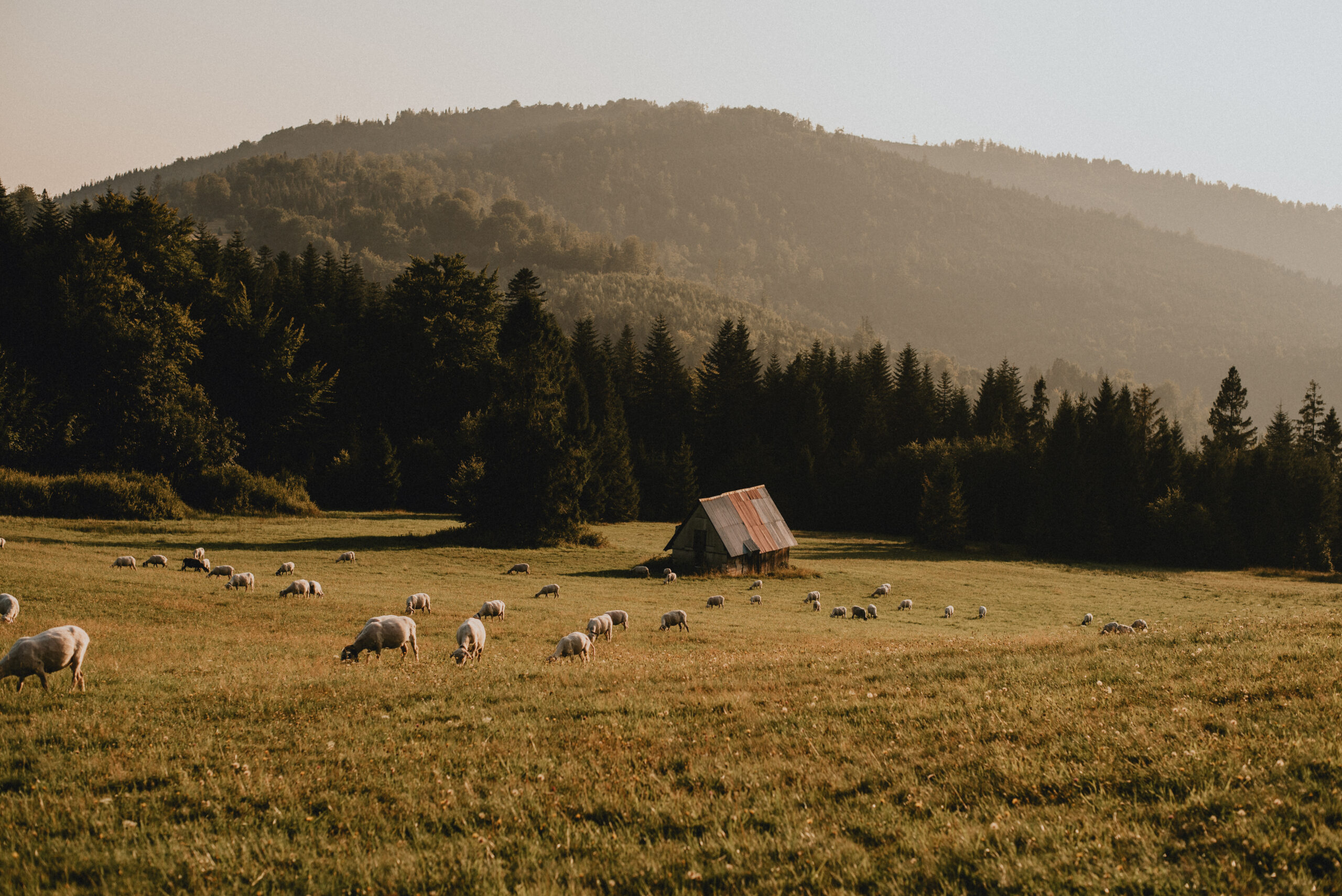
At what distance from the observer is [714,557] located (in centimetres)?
5225

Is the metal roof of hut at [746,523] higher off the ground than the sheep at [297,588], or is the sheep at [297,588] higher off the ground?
the metal roof of hut at [746,523]

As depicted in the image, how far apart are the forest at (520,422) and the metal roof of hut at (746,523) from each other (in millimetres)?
12776

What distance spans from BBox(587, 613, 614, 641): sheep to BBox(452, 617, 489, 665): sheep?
4907mm

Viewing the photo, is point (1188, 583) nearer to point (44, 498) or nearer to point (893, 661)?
point (893, 661)

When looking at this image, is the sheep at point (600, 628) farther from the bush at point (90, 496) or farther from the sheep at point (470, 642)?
the bush at point (90, 496)

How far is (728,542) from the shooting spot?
51844mm

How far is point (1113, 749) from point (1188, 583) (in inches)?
2505

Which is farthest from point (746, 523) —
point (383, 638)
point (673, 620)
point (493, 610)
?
point (383, 638)

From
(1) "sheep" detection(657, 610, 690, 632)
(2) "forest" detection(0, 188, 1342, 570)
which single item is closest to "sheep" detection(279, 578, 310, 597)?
(1) "sheep" detection(657, 610, 690, 632)

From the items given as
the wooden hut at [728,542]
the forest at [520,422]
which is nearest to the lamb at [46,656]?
the wooden hut at [728,542]

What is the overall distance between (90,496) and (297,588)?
1447 inches

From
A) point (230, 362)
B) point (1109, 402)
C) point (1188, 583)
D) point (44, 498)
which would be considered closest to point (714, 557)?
point (1188, 583)

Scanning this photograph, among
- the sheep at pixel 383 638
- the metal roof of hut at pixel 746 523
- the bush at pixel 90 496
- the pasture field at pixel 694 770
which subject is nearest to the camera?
the pasture field at pixel 694 770

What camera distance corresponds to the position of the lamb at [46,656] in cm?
1319
